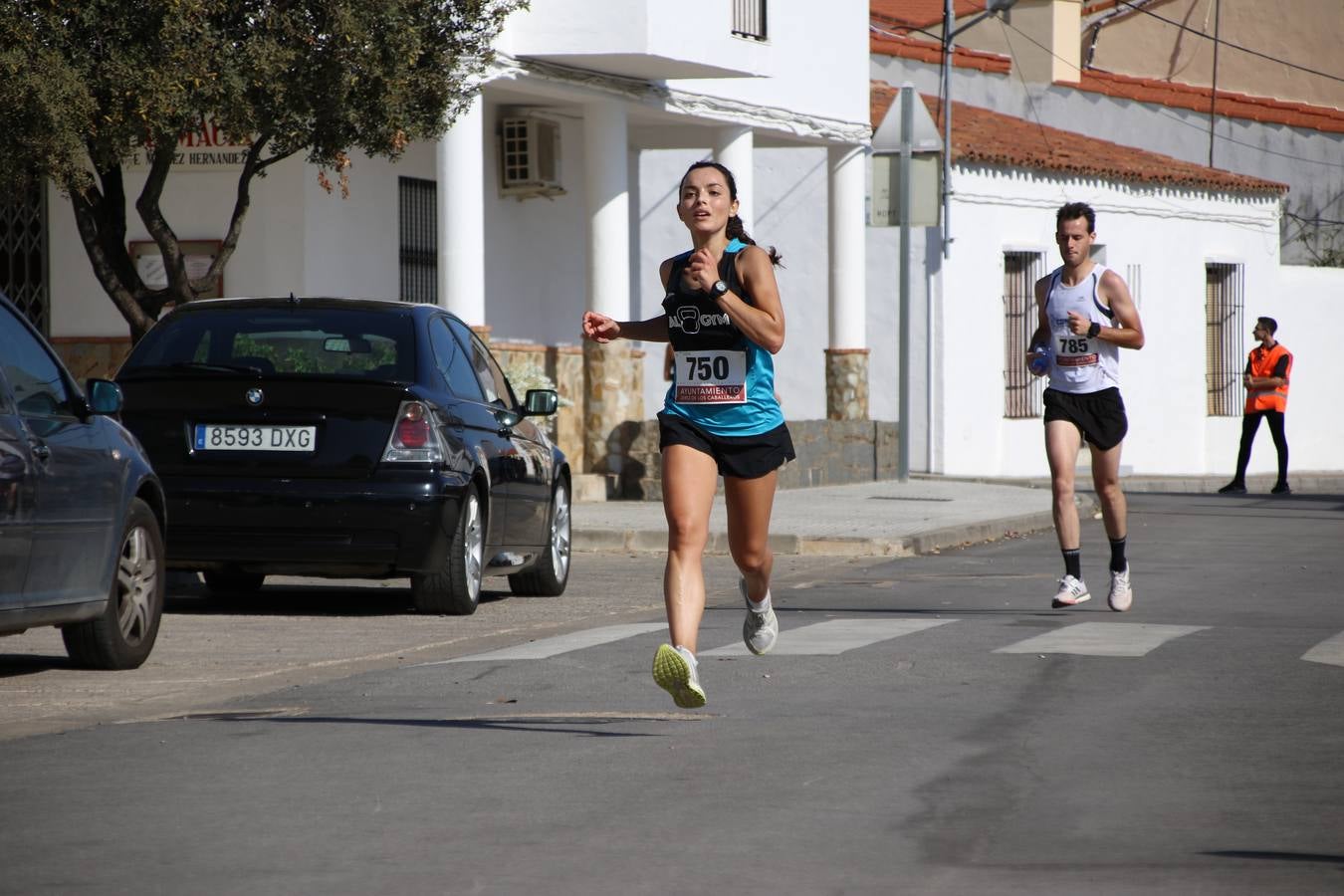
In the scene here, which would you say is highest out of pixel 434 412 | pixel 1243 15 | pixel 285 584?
pixel 1243 15

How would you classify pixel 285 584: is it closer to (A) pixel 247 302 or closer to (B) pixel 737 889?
(A) pixel 247 302

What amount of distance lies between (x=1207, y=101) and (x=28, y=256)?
22489 mm

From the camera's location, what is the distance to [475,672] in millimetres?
8656

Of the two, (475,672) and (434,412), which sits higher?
(434,412)

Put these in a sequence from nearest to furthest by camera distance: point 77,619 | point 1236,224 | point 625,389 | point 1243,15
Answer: point 77,619
point 625,389
point 1236,224
point 1243,15

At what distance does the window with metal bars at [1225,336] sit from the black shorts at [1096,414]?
23512 mm

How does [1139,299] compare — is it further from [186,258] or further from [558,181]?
[186,258]

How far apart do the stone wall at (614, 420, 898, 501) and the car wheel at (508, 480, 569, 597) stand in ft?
26.5

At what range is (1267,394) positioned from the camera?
2586cm

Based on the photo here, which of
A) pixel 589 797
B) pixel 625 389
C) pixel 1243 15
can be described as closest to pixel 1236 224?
pixel 1243 15

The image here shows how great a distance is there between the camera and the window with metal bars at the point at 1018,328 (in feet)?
100.0

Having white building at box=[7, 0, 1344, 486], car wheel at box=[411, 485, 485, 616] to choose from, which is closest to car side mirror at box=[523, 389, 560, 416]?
car wheel at box=[411, 485, 485, 616]

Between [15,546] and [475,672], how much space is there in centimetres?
174

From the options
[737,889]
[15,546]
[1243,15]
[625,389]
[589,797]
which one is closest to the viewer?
[737,889]
